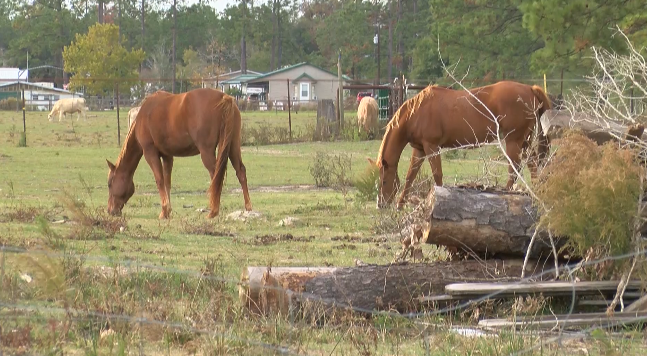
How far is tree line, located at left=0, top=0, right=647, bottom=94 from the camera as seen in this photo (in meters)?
44.7

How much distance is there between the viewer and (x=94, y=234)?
1187 centimetres

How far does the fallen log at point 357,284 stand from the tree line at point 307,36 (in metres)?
18.0

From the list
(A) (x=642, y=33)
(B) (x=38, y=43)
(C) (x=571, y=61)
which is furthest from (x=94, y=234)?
(B) (x=38, y=43)

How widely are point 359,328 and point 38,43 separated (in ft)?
322

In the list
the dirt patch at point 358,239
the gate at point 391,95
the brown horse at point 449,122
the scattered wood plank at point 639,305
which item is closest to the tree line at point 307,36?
the gate at point 391,95

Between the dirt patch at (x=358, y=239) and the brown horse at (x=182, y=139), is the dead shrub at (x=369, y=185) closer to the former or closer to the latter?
the brown horse at (x=182, y=139)

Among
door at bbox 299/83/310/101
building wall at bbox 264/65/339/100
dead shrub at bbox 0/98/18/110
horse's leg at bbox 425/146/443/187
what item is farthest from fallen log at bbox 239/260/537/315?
door at bbox 299/83/310/101

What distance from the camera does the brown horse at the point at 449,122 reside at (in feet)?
51.6

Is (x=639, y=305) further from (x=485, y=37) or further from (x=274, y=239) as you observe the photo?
(x=485, y=37)

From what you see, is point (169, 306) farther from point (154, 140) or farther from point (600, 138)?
point (154, 140)

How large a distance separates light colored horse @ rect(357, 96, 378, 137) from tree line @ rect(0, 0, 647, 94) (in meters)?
5.36

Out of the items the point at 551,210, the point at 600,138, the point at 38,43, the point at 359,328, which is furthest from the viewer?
the point at 38,43

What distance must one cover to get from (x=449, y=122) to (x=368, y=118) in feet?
59.8

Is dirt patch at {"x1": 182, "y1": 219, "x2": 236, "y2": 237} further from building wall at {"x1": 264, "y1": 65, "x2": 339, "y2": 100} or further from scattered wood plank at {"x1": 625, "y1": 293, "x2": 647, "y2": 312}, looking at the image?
building wall at {"x1": 264, "y1": 65, "x2": 339, "y2": 100}
